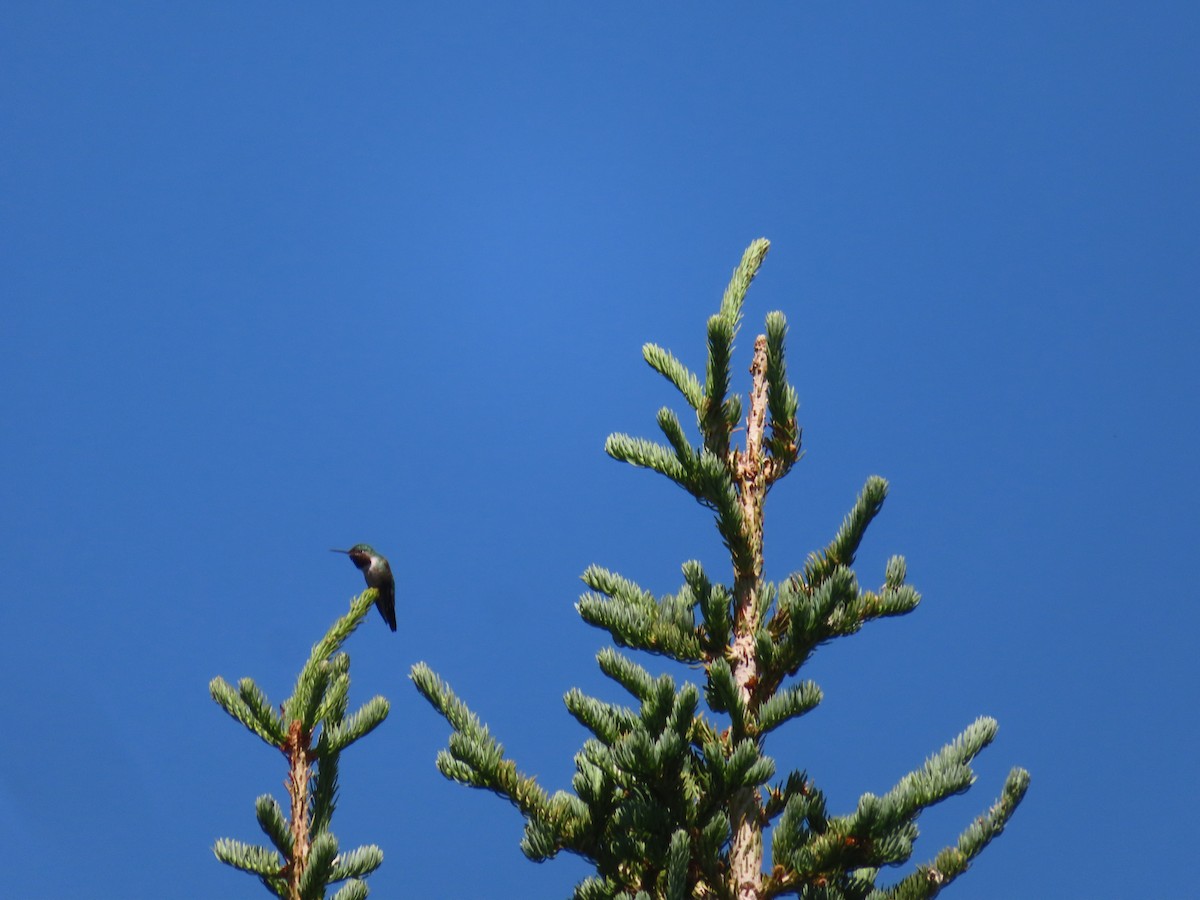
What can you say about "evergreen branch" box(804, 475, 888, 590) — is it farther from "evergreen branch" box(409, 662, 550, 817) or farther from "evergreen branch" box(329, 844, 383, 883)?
"evergreen branch" box(329, 844, 383, 883)

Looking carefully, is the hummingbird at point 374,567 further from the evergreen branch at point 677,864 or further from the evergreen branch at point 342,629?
the evergreen branch at point 677,864

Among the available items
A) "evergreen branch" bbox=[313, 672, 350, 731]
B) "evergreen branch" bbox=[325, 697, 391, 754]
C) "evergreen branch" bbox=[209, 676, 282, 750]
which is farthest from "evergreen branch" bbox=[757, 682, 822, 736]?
"evergreen branch" bbox=[209, 676, 282, 750]

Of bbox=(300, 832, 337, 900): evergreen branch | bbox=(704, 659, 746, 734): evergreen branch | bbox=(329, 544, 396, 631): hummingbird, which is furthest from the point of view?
Result: bbox=(329, 544, 396, 631): hummingbird

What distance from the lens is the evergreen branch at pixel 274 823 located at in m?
5.31

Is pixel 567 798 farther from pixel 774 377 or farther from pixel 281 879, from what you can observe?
pixel 774 377

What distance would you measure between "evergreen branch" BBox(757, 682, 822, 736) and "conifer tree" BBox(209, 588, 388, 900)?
1860 mm

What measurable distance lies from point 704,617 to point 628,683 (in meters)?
0.55

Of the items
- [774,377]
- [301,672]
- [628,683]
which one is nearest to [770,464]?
[774,377]

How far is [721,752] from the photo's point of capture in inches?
210

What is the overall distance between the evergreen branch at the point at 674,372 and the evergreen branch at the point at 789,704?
1.69 m

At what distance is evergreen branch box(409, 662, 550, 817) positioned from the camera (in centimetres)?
553

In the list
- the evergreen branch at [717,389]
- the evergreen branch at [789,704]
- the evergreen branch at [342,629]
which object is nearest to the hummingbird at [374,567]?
the evergreen branch at [342,629]

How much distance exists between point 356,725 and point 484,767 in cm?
66

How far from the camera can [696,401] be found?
6.43m
